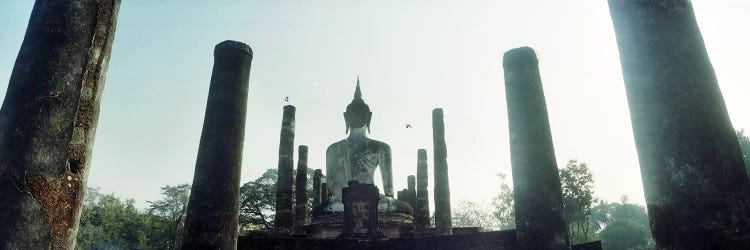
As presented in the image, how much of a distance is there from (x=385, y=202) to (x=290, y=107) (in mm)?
4669

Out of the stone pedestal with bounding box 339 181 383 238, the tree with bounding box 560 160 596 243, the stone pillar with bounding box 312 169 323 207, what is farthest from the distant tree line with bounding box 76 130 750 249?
the stone pedestal with bounding box 339 181 383 238

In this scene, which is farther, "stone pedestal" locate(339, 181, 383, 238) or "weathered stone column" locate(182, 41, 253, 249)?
"stone pedestal" locate(339, 181, 383, 238)

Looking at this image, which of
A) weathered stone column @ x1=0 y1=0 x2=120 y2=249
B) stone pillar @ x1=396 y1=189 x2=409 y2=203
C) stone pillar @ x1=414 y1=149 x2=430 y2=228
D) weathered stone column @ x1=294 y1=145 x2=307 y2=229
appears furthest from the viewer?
stone pillar @ x1=396 y1=189 x2=409 y2=203

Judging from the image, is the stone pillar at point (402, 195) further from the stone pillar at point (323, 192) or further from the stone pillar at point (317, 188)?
the stone pillar at point (317, 188)

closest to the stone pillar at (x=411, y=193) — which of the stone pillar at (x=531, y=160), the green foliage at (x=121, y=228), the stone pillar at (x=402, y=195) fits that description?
the stone pillar at (x=402, y=195)

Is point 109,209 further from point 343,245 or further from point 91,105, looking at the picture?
point 91,105

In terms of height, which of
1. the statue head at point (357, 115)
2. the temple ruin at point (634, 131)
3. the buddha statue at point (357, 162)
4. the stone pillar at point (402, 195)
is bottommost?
the temple ruin at point (634, 131)

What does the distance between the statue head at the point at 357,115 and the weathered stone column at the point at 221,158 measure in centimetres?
1147

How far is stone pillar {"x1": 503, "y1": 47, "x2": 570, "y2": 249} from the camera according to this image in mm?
5535

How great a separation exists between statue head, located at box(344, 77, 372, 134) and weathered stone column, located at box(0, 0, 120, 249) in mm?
13910

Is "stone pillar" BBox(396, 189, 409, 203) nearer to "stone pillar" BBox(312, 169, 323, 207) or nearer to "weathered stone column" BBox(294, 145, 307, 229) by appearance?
"stone pillar" BBox(312, 169, 323, 207)

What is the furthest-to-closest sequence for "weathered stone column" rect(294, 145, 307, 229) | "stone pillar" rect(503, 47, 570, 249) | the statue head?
1. the statue head
2. "weathered stone column" rect(294, 145, 307, 229)
3. "stone pillar" rect(503, 47, 570, 249)

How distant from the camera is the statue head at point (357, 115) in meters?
17.2

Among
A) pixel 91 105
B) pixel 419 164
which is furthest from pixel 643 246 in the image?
pixel 91 105
